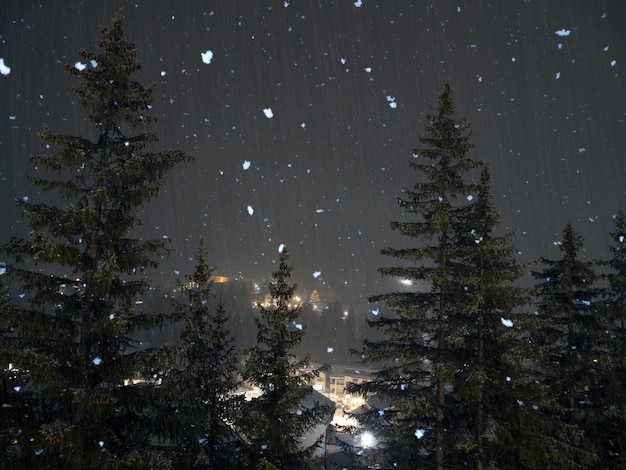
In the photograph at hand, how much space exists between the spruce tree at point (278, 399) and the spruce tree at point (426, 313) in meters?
1.55

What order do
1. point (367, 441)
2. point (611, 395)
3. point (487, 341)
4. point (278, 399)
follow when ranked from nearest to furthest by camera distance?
1. point (487, 341)
2. point (278, 399)
3. point (611, 395)
4. point (367, 441)

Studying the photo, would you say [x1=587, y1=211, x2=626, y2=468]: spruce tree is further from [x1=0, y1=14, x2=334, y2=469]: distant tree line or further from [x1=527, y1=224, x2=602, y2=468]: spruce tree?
[x1=0, y1=14, x2=334, y2=469]: distant tree line

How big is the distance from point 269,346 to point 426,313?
4.24m

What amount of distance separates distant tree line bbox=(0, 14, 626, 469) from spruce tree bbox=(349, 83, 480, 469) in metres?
0.05

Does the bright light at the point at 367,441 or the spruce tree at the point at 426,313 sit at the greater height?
the spruce tree at the point at 426,313

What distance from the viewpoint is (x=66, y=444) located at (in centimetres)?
712

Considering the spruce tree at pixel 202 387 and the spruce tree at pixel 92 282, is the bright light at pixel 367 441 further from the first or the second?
the spruce tree at pixel 92 282

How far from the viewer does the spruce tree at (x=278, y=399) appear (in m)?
10.7

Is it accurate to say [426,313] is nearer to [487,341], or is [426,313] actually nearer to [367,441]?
[487,341]

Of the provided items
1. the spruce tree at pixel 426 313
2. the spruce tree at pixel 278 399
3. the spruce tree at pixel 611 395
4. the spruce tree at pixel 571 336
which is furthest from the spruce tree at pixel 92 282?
the spruce tree at pixel 611 395

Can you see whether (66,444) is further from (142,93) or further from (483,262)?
(483,262)

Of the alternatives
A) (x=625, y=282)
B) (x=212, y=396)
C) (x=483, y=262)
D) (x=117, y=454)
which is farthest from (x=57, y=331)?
(x=625, y=282)

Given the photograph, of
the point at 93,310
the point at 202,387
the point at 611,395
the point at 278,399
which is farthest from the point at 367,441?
the point at 93,310

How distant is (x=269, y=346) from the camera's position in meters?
11.3
